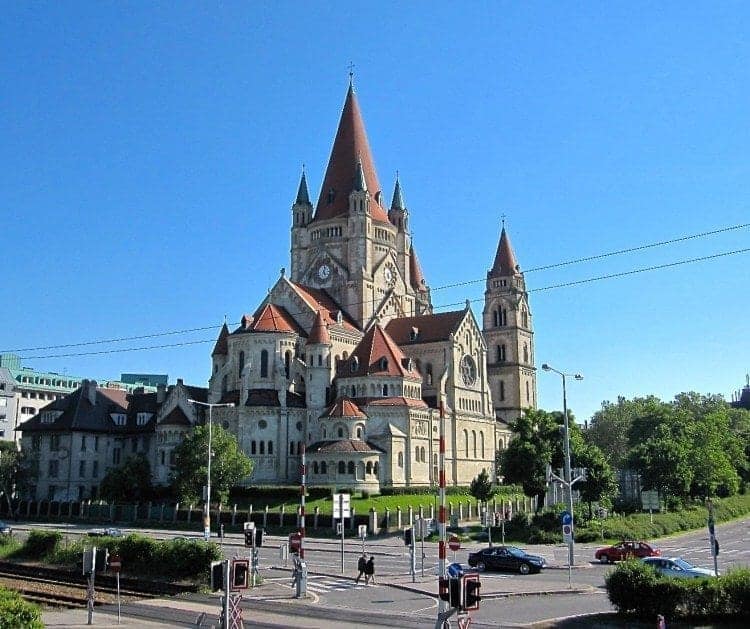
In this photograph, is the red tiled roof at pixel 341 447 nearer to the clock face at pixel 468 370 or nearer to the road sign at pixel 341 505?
the clock face at pixel 468 370

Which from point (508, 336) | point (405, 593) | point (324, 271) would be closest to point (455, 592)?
point (405, 593)

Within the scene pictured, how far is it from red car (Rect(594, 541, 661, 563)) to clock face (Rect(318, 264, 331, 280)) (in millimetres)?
63285

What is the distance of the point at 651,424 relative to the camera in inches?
4082

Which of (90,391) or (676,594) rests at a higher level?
(90,391)

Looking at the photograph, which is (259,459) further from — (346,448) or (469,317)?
(469,317)

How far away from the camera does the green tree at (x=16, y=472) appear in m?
88.1

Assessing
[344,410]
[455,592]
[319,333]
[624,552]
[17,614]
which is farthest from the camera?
[319,333]

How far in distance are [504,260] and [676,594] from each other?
316 ft

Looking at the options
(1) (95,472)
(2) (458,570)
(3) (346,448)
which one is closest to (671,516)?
(3) (346,448)

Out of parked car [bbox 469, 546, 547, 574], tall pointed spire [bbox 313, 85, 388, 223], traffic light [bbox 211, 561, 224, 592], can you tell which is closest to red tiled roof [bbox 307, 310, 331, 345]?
tall pointed spire [bbox 313, 85, 388, 223]

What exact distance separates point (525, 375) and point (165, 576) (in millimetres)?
87432

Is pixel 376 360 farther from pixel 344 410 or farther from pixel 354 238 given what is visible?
pixel 354 238

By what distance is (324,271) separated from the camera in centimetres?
10462

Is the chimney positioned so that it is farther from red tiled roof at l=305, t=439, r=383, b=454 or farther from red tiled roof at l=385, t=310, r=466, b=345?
red tiled roof at l=385, t=310, r=466, b=345
